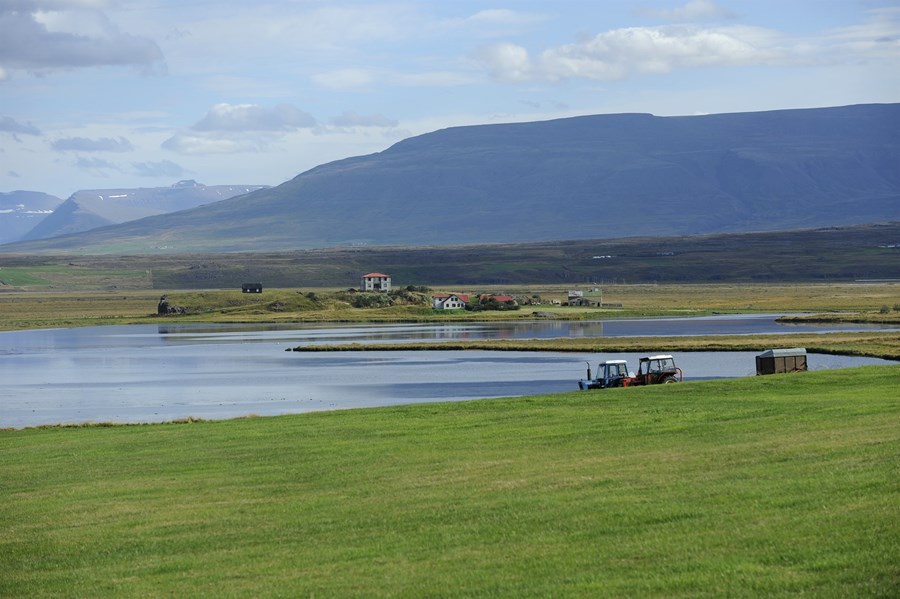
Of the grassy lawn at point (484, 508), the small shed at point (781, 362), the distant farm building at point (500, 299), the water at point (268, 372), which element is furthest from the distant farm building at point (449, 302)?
the grassy lawn at point (484, 508)

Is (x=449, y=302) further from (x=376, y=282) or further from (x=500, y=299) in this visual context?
(x=376, y=282)

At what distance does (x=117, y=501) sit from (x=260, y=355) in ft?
175

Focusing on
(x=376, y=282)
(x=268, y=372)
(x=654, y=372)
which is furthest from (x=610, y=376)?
(x=376, y=282)

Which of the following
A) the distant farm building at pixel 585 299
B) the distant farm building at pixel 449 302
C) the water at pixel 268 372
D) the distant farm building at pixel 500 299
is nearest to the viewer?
the water at pixel 268 372

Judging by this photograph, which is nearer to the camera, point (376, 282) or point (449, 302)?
point (449, 302)

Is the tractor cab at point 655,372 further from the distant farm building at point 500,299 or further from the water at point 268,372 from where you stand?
the distant farm building at point 500,299

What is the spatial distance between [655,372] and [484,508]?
24679 millimetres

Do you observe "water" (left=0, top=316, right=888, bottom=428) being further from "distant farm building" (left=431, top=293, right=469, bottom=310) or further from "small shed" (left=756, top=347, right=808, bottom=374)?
"distant farm building" (left=431, top=293, right=469, bottom=310)

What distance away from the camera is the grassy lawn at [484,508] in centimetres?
1220

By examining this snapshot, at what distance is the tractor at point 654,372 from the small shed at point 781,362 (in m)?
4.07

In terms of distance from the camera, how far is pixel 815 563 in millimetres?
11648

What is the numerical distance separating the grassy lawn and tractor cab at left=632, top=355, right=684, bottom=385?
12.1m

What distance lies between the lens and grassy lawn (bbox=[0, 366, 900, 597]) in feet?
40.0

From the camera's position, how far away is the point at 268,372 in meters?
58.8
